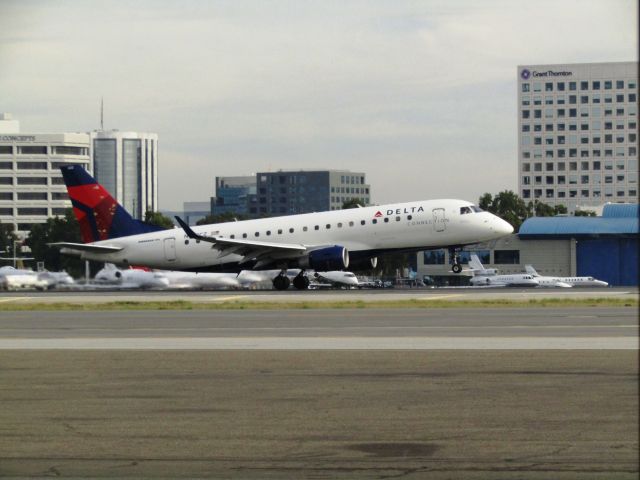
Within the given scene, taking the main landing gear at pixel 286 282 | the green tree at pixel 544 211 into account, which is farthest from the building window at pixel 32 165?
the main landing gear at pixel 286 282

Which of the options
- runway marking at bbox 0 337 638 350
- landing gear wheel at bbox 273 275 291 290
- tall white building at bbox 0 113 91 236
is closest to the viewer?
runway marking at bbox 0 337 638 350

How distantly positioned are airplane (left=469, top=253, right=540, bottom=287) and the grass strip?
154 ft

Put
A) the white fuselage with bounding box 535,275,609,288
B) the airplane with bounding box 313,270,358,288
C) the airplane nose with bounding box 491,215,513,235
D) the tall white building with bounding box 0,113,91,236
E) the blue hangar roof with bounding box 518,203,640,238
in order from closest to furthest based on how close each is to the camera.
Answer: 1. the airplane nose with bounding box 491,215,513,235
2. the airplane with bounding box 313,270,358,288
3. the white fuselage with bounding box 535,275,609,288
4. the blue hangar roof with bounding box 518,203,640,238
5. the tall white building with bounding box 0,113,91,236

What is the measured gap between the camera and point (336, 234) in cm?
5456

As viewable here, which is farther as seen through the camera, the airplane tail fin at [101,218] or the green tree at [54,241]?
the green tree at [54,241]

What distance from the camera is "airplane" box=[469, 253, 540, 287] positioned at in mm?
93312

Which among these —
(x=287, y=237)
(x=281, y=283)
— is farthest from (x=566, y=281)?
(x=287, y=237)

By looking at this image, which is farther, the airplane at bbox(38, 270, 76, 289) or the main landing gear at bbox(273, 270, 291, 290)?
the airplane at bbox(38, 270, 76, 289)

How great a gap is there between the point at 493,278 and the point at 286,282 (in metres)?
47.8

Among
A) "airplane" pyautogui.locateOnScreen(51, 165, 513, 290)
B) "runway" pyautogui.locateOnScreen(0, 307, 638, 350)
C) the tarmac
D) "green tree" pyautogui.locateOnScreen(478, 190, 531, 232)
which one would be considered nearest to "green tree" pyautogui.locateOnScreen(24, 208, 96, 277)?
"airplane" pyautogui.locateOnScreen(51, 165, 513, 290)

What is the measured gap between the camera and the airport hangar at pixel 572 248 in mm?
96438

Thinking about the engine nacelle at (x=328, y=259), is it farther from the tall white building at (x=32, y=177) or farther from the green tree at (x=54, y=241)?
the tall white building at (x=32, y=177)

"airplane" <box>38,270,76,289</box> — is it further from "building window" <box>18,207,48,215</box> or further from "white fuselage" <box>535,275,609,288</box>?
"building window" <box>18,207,48,215</box>

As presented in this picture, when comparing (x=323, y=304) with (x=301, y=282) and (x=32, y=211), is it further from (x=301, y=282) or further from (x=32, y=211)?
(x=32, y=211)
